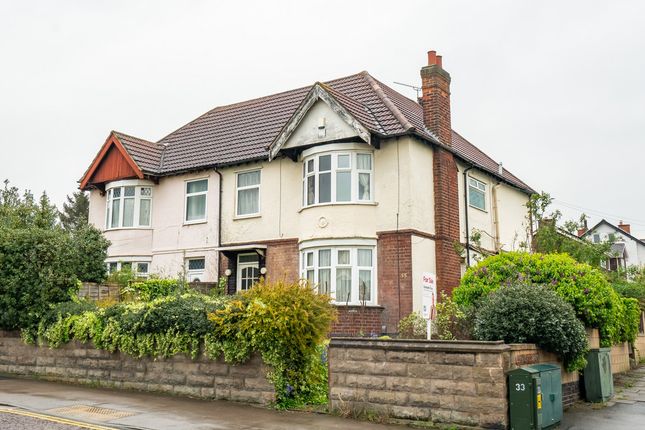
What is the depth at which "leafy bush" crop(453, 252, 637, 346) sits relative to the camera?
13.4m

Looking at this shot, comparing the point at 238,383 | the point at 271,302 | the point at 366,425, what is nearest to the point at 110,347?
the point at 238,383

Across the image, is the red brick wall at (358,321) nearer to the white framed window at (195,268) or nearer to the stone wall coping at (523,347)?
the white framed window at (195,268)

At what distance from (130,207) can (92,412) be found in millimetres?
15473

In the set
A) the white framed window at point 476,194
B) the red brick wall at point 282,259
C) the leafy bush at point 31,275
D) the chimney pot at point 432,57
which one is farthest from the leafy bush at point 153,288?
the chimney pot at point 432,57

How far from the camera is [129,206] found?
25.2 m

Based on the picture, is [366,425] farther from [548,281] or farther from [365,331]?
[365,331]

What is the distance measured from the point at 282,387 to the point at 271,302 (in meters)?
1.49

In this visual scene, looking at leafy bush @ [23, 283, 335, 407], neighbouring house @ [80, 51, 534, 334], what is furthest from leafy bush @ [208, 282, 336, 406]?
neighbouring house @ [80, 51, 534, 334]

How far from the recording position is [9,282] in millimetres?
15656

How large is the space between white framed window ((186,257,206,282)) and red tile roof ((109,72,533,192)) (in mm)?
3407

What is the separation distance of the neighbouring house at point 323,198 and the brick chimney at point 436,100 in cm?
4

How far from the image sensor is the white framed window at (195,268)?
23625 mm

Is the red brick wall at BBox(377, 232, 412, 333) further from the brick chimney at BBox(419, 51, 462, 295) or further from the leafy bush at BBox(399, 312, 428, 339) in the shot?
the brick chimney at BBox(419, 51, 462, 295)

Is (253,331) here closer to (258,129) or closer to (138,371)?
(138,371)
